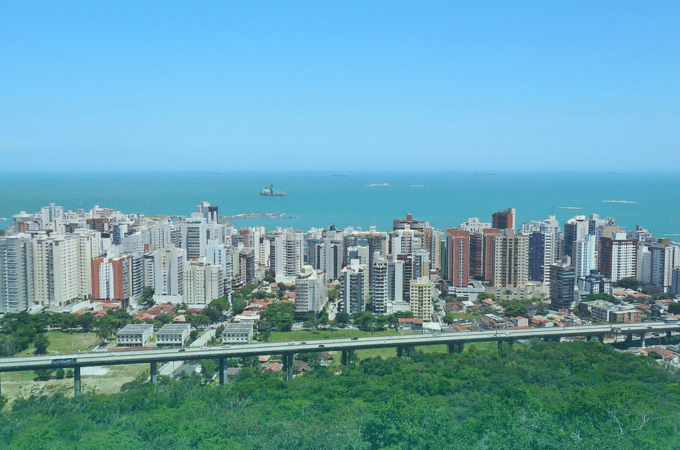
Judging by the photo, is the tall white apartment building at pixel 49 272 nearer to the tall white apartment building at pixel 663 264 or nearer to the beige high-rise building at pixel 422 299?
the beige high-rise building at pixel 422 299

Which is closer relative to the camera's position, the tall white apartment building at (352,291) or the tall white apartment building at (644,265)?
the tall white apartment building at (352,291)

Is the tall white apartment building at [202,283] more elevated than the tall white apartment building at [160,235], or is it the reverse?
the tall white apartment building at [160,235]

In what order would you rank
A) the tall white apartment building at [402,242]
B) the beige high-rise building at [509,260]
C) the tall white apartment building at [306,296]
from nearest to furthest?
1. the tall white apartment building at [306,296]
2. the beige high-rise building at [509,260]
3. the tall white apartment building at [402,242]

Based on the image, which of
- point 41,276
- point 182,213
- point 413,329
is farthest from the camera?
point 182,213

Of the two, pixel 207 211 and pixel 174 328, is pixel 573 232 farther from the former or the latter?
pixel 207 211

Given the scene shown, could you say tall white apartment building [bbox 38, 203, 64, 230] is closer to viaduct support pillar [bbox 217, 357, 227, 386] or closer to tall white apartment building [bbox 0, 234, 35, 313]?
tall white apartment building [bbox 0, 234, 35, 313]

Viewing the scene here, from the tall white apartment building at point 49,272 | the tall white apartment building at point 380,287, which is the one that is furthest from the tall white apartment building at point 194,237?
the tall white apartment building at point 380,287

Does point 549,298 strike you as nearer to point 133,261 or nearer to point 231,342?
point 231,342

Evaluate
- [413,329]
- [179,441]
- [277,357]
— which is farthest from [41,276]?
[179,441]
